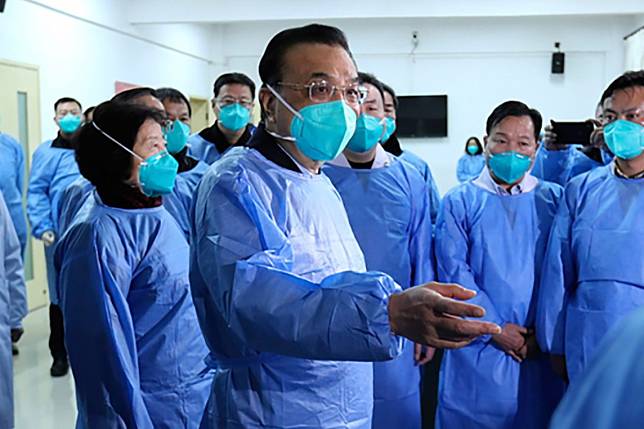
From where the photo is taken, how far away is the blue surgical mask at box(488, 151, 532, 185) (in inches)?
107

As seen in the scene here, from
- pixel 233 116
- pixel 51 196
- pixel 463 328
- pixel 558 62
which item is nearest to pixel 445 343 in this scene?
pixel 463 328

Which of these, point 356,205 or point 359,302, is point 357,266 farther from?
point 356,205

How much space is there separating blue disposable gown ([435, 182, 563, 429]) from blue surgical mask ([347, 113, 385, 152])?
Result: 0.41 metres

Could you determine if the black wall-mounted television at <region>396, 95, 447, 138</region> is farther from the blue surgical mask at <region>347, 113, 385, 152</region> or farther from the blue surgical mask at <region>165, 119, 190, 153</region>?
the blue surgical mask at <region>347, 113, 385, 152</region>

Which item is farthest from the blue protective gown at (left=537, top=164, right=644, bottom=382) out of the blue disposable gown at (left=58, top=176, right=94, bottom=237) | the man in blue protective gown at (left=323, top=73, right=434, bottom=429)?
the blue disposable gown at (left=58, top=176, right=94, bottom=237)

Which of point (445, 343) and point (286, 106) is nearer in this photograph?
point (445, 343)

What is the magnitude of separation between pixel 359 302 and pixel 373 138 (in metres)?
1.67

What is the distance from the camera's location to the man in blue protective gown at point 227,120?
12.3ft

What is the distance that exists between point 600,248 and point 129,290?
147 centimetres

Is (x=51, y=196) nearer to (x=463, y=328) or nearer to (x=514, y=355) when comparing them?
(x=514, y=355)

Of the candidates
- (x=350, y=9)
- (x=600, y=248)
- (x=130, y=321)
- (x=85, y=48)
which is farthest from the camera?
(x=350, y=9)

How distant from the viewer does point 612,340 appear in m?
0.56

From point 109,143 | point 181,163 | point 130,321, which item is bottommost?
point 130,321

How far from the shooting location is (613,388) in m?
0.54
